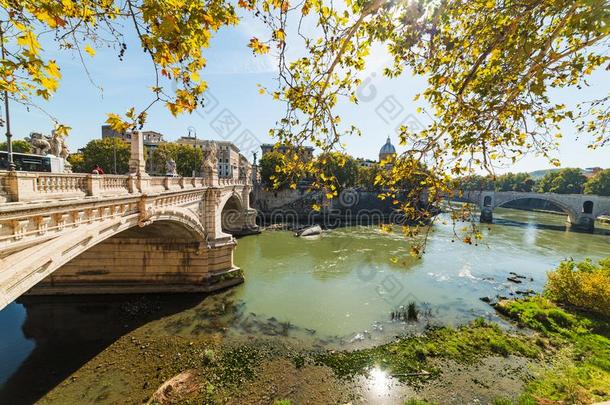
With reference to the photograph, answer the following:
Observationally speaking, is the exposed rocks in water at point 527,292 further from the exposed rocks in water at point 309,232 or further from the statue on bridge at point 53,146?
the statue on bridge at point 53,146

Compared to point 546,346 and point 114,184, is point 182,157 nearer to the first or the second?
point 114,184

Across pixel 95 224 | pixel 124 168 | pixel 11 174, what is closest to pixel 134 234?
pixel 95 224

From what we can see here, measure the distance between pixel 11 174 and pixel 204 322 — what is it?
977 centimetres

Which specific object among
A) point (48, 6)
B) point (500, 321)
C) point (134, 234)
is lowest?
point (500, 321)

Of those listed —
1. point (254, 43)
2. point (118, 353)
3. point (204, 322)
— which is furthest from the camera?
point (204, 322)

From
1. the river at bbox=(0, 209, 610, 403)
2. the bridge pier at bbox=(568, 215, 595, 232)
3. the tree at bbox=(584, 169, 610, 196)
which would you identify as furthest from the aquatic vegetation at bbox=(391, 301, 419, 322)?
the tree at bbox=(584, 169, 610, 196)

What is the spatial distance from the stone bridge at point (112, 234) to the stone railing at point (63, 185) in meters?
0.02

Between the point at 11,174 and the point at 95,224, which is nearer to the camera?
the point at 11,174

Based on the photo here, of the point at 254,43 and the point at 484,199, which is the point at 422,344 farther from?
the point at 484,199

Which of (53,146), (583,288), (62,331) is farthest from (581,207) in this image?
(62,331)

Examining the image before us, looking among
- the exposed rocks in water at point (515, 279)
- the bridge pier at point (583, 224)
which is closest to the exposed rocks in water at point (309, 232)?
the exposed rocks in water at point (515, 279)

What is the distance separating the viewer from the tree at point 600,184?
54656 millimetres

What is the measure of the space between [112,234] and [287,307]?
9.34 meters

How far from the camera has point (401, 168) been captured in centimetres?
447
